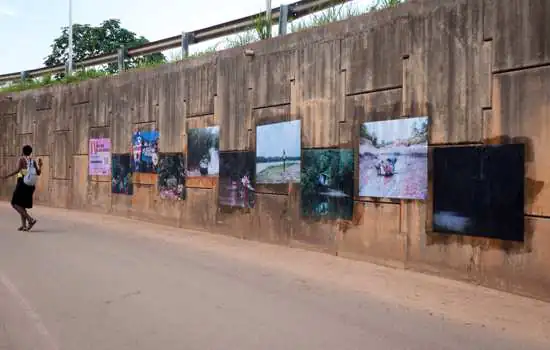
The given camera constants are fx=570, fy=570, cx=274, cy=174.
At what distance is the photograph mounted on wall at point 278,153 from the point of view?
10.5 meters

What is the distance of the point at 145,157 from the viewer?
15.2 metres

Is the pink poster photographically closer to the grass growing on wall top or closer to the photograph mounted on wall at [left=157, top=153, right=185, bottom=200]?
the grass growing on wall top

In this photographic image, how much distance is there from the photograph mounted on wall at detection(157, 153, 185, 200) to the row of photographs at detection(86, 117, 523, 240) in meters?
0.02

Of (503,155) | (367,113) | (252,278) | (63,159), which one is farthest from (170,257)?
(63,159)

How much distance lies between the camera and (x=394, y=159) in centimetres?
862

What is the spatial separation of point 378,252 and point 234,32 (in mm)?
7036

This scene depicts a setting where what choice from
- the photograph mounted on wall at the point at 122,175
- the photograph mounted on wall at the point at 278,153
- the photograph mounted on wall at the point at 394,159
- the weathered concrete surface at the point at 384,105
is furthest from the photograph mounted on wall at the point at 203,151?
the photograph mounted on wall at the point at 394,159

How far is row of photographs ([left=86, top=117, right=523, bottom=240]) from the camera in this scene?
758cm

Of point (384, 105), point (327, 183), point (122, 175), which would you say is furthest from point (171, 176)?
point (384, 105)

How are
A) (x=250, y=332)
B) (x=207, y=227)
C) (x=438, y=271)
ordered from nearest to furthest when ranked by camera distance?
(x=250, y=332) → (x=438, y=271) → (x=207, y=227)

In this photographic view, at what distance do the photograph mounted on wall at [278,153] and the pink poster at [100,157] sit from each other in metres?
7.13

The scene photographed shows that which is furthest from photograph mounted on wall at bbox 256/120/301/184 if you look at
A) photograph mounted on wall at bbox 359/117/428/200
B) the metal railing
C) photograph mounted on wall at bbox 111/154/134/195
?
photograph mounted on wall at bbox 111/154/134/195

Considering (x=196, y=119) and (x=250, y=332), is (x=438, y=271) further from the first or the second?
(x=196, y=119)

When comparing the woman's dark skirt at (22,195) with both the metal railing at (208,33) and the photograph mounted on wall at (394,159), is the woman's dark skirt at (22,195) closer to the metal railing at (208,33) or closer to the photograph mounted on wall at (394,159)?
the metal railing at (208,33)
